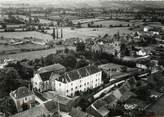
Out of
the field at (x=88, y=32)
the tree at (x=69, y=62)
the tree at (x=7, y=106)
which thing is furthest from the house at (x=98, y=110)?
the field at (x=88, y=32)

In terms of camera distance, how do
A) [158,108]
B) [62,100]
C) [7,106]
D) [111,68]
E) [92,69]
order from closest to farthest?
[7,106], [158,108], [62,100], [92,69], [111,68]

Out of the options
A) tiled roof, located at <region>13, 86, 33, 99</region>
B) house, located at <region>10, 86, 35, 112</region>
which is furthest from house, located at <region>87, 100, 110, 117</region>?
tiled roof, located at <region>13, 86, 33, 99</region>

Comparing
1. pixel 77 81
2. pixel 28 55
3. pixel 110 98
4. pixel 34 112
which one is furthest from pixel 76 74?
pixel 28 55

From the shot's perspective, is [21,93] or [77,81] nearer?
[21,93]

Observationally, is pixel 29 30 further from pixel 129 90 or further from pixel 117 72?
pixel 129 90

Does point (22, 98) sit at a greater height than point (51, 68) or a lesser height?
lesser

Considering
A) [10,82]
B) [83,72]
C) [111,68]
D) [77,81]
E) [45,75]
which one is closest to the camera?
[10,82]

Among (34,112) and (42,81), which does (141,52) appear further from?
(34,112)

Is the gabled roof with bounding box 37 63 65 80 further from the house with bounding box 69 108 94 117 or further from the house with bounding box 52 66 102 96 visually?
the house with bounding box 69 108 94 117
